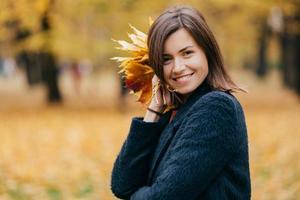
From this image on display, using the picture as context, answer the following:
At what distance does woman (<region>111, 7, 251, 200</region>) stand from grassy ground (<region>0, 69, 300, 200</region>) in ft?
15.0

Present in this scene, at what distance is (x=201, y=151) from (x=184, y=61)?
366mm

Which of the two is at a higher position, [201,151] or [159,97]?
[159,97]

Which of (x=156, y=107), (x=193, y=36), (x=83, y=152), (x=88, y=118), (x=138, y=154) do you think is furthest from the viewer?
(x=88, y=118)

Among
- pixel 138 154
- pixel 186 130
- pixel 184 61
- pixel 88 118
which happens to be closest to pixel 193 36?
pixel 184 61

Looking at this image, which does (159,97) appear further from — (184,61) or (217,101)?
(217,101)

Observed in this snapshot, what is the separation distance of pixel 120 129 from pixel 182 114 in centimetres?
1139

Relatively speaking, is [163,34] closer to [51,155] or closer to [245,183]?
[245,183]

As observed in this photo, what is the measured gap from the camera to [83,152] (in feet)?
35.6

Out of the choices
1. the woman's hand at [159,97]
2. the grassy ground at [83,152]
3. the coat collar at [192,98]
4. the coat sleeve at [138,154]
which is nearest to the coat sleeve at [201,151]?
the coat collar at [192,98]

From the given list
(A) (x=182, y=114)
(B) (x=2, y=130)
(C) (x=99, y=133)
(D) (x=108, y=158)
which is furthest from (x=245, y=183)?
(B) (x=2, y=130)

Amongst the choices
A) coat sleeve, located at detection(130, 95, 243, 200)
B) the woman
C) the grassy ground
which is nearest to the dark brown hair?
the woman

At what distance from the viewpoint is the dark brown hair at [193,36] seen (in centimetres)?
240

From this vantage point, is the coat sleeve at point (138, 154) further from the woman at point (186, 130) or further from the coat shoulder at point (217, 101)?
the coat shoulder at point (217, 101)

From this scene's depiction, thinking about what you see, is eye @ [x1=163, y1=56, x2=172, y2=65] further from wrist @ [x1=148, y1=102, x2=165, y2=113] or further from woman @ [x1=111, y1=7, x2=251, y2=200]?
wrist @ [x1=148, y1=102, x2=165, y2=113]
